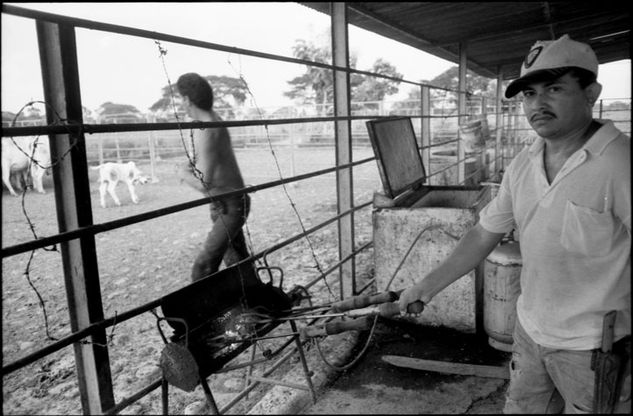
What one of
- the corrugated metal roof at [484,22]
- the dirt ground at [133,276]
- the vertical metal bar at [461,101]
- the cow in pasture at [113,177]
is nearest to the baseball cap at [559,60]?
the dirt ground at [133,276]

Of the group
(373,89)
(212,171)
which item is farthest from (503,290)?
(373,89)

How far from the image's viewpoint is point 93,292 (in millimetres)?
2021

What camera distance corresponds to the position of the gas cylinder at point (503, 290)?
11.5 feet

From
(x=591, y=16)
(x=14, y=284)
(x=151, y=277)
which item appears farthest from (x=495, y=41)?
(x=14, y=284)

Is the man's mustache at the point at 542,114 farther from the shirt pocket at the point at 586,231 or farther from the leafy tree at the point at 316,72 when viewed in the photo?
the leafy tree at the point at 316,72

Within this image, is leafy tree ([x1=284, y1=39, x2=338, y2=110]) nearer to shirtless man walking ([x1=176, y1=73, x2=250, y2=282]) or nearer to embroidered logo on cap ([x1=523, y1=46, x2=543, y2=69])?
shirtless man walking ([x1=176, y1=73, x2=250, y2=282])

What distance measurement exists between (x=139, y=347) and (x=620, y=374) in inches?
137

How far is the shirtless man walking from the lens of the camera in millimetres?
3680

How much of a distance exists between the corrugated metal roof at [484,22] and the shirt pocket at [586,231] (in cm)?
341

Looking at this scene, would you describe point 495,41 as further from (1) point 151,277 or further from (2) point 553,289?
(2) point 553,289

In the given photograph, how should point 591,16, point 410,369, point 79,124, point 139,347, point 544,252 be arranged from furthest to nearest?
point 591,16, point 139,347, point 410,369, point 79,124, point 544,252

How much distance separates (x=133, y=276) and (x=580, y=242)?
5252 millimetres

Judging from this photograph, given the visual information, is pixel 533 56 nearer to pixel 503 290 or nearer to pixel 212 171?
pixel 503 290

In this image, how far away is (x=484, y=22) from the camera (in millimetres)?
6645
